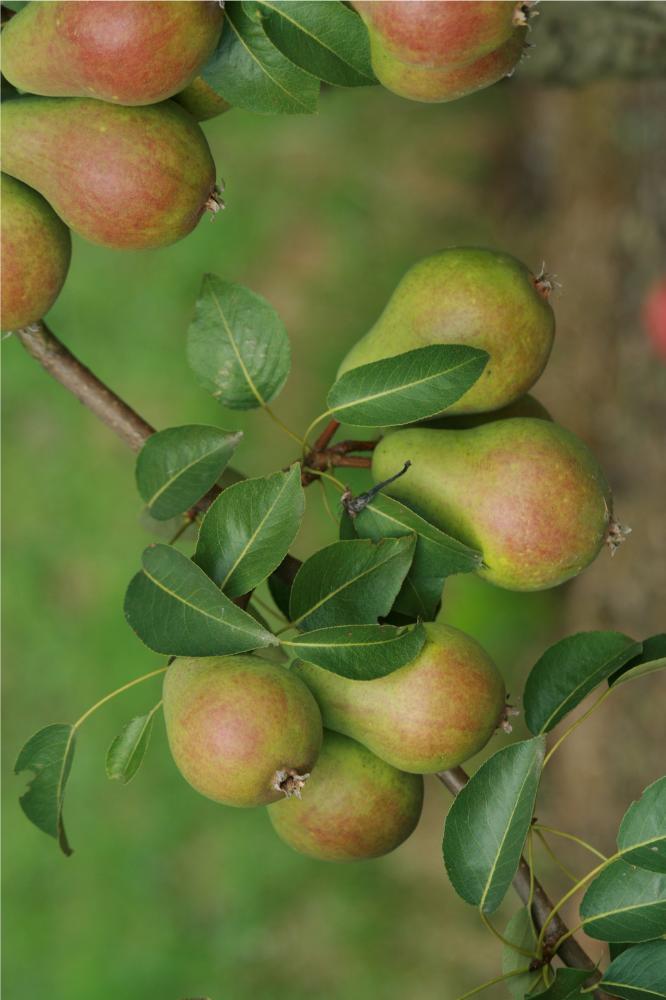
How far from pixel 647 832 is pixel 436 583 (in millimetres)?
339

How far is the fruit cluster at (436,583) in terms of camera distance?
3.81 ft

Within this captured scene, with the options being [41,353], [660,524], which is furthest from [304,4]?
[660,524]

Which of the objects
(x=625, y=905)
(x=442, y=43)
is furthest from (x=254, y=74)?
(x=625, y=905)

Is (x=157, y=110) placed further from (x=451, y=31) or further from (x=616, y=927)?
(x=616, y=927)

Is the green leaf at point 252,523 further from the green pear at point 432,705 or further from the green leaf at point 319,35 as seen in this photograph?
the green leaf at point 319,35

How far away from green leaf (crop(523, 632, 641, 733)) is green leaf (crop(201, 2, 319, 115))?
0.67 m

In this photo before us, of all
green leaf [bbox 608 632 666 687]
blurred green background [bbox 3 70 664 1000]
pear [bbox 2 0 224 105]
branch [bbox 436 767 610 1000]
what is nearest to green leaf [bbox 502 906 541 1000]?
branch [bbox 436 767 610 1000]

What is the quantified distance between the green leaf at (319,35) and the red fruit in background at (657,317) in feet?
5.59

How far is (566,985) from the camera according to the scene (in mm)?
1115

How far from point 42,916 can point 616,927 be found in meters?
2.13

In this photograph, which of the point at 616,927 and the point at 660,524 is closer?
the point at 616,927

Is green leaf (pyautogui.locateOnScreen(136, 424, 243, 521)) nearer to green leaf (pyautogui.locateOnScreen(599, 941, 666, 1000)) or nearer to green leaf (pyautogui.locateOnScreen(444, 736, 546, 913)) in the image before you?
green leaf (pyautogui.locateOnScreen(444, 736, 546, 913))

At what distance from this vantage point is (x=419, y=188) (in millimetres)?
3176

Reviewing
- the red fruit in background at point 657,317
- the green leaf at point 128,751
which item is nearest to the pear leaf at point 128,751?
the green leaf at point 128,751
